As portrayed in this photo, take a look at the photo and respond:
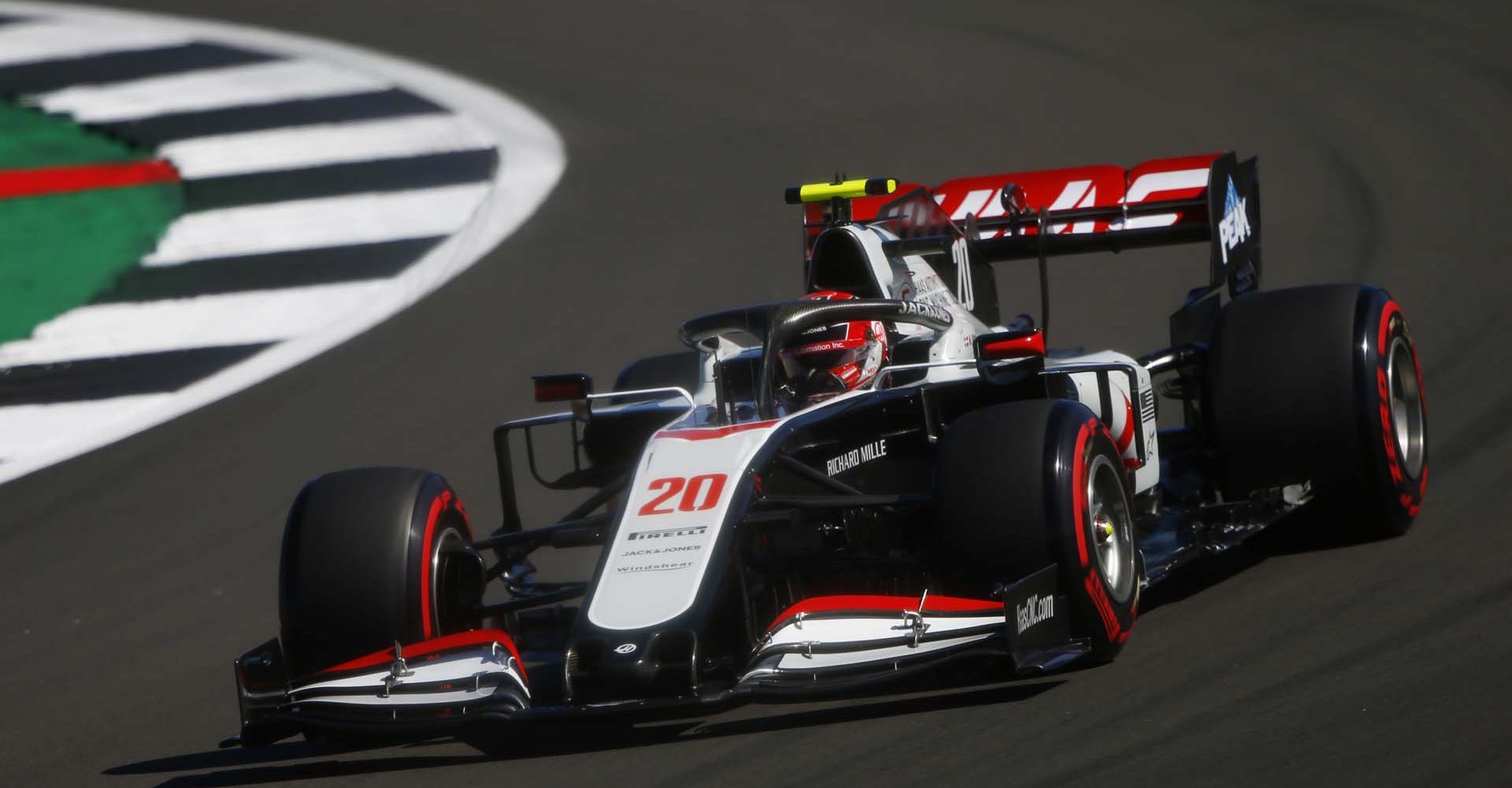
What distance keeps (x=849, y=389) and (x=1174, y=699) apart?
68.5 inches

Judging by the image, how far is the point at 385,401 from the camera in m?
10.9

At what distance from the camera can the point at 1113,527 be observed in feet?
21.6

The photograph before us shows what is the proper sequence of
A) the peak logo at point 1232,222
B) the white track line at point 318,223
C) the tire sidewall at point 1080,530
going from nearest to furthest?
1. the tire sidewall at point 1080,530
2. the peak logo at point 1232,222
3. the white track line at point 318,223

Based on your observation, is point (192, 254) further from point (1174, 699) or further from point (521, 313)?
point (1174, 699)

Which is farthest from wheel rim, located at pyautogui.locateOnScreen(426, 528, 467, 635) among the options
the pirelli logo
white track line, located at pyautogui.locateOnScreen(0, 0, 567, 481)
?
white track line, located at pyautogui.locateOnScreen(0, 0, 567, 481)

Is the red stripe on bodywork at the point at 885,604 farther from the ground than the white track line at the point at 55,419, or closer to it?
closer to it

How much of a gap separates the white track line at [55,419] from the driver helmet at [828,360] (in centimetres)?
506

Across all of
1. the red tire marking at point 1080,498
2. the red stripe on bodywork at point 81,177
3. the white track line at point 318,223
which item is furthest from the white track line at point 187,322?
the red tire marking at point 1080,498

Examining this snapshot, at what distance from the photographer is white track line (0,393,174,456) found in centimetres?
1057

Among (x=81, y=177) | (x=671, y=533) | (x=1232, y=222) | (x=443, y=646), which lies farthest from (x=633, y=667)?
(x=81, y=177)

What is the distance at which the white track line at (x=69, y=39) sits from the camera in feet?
63.1

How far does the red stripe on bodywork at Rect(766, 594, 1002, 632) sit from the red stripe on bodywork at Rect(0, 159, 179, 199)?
10.4m

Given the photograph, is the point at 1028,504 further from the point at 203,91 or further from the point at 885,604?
the point at 203,91

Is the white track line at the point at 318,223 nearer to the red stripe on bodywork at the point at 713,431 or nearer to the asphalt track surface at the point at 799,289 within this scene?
the asphalt track surface at the point at 799,289
